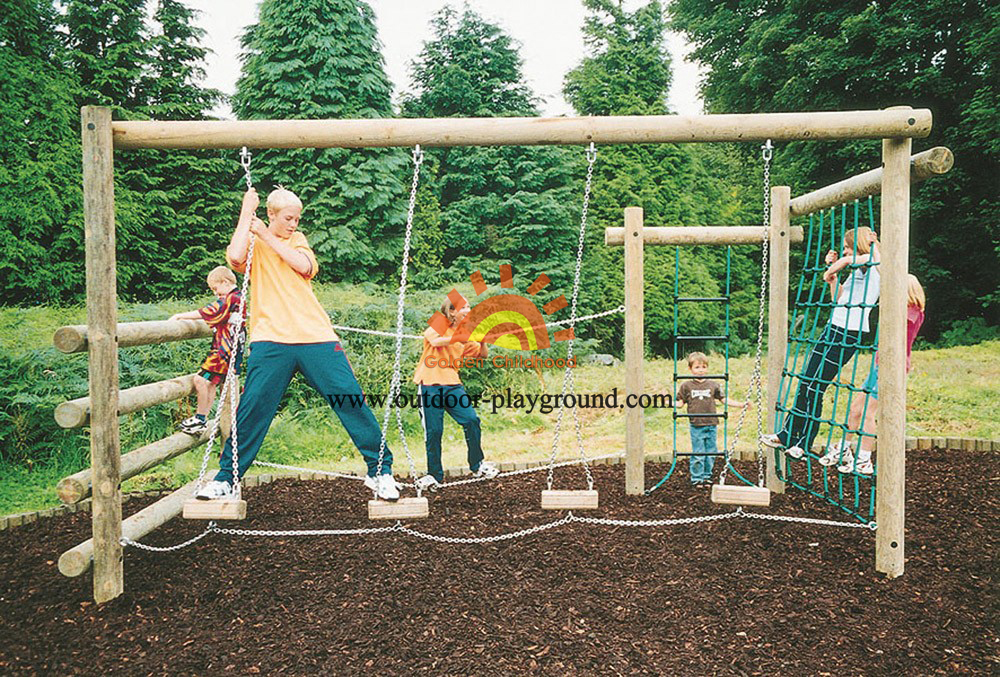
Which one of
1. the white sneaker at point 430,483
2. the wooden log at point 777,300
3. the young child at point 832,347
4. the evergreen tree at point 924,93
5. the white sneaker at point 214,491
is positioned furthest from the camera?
the evergreen tree at point 924,93

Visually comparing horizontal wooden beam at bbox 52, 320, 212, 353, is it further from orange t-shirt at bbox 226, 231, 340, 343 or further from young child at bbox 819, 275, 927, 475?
young child at bbox 819, 275, 927, 475

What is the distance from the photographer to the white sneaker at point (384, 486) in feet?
13.6

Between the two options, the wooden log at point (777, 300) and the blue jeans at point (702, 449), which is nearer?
the wooden log at point (777, 300)

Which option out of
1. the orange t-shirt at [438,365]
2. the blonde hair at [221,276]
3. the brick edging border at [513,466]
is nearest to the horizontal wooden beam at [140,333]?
the blonde hair at [221,276]

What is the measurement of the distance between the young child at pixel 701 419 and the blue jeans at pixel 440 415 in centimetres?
156

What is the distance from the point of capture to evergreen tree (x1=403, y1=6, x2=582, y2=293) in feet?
41.1

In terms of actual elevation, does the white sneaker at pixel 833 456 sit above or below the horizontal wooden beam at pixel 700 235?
below

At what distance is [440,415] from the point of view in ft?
17.3

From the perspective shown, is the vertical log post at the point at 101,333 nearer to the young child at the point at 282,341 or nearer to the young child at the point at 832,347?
the young child at the point at 282,341

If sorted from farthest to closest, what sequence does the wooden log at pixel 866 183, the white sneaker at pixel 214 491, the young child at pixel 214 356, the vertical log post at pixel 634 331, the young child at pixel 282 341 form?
the vertical log post at pixel 634 331
the young child at pixel 214 356
the young child at pixel 282 341
the white sneaker at pixel 214 491
the wooden log at pixel 866 183

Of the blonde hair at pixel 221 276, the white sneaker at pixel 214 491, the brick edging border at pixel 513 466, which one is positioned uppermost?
the blonde hair at pixel 221 276

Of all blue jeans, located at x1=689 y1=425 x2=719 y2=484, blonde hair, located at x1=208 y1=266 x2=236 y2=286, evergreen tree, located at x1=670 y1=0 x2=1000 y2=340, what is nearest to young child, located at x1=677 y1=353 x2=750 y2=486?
blue jeans, located at x1=689 y1=425 x2=719 y2=484

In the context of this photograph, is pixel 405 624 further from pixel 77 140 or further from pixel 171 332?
pixel 77 140

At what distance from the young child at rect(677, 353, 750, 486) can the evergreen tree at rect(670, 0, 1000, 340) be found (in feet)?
29.5
